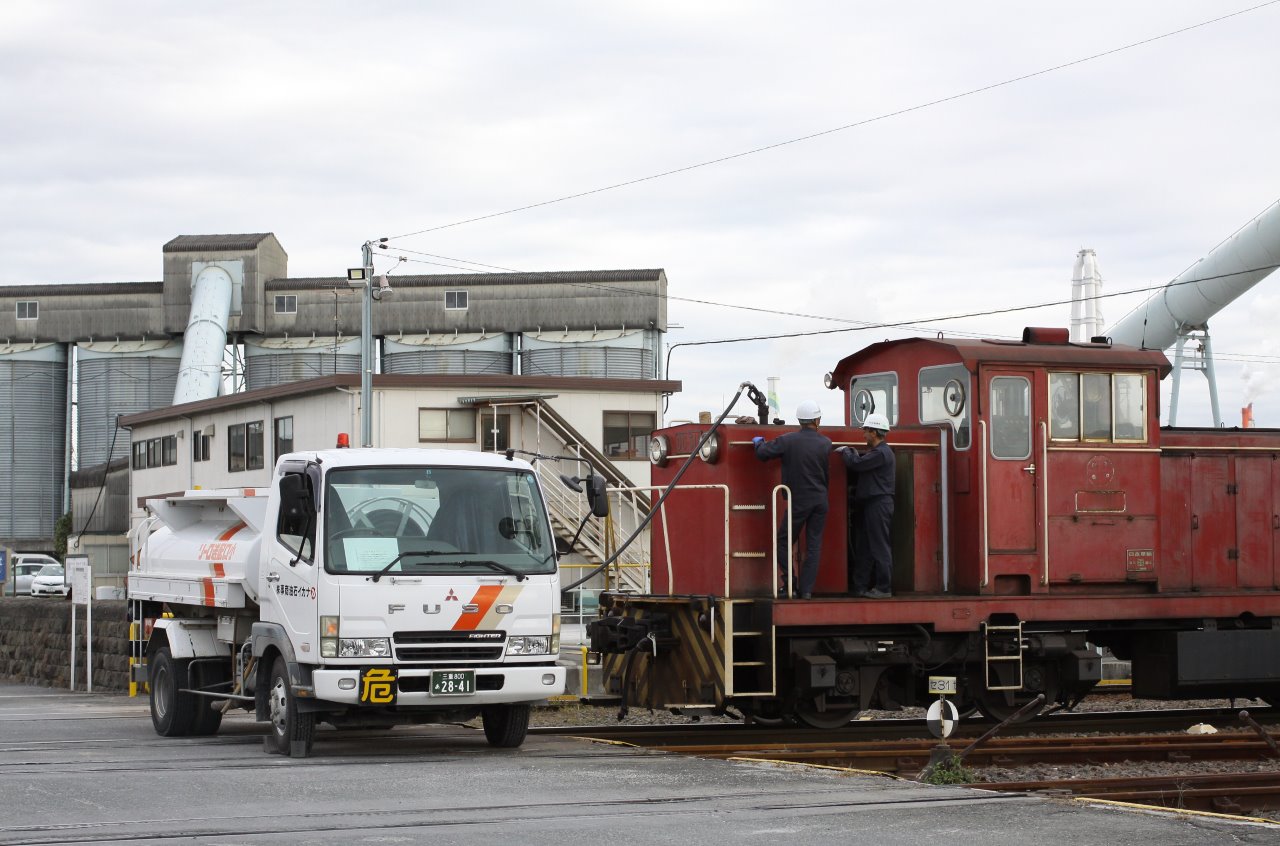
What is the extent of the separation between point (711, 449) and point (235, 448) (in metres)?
29.0

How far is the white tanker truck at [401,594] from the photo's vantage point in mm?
11367

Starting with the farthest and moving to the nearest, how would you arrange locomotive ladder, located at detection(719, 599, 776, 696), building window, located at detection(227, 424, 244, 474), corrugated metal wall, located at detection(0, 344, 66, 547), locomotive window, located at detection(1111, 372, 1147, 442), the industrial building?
corrugated metal wall, located at detection(0, 344, 66, 547), the industrial building, building window, located at detection(227, 424, 244, 474), locomotive window, located at detection(1111, 372, 1147, 442), locomotive ladder, located at detection(719, 599, 776, 696)

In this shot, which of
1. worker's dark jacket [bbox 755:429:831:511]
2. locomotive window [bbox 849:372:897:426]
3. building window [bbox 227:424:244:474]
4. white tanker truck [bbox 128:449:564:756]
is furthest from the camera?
building window [bbox 227:424:244:474]

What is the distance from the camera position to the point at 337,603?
11305 millimetres

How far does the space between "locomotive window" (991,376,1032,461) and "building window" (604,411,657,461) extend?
22.0 m

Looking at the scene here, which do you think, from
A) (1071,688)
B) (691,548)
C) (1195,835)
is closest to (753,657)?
(691,548)

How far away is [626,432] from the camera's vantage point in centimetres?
3591

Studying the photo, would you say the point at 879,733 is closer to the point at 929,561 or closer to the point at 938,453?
the point at 929,561

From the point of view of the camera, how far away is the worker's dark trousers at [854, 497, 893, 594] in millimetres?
13180

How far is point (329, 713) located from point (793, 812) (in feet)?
14.5

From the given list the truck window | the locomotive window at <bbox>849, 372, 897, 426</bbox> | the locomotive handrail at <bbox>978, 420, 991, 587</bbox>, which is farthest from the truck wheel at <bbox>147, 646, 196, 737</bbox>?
the locomotive handrail at <bbox>978, 420, 991, 587</bbox>

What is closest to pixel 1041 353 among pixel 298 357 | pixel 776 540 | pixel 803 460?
pixel 803 460

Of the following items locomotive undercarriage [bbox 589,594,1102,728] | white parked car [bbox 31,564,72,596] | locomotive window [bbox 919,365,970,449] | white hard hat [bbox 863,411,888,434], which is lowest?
white parked car [bbox 31,564,72,596]

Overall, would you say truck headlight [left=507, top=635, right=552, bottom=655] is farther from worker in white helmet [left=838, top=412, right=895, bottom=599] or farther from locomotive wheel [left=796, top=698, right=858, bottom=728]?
worker in white helmet [left=838, top=412, right=895, bottom=599]
